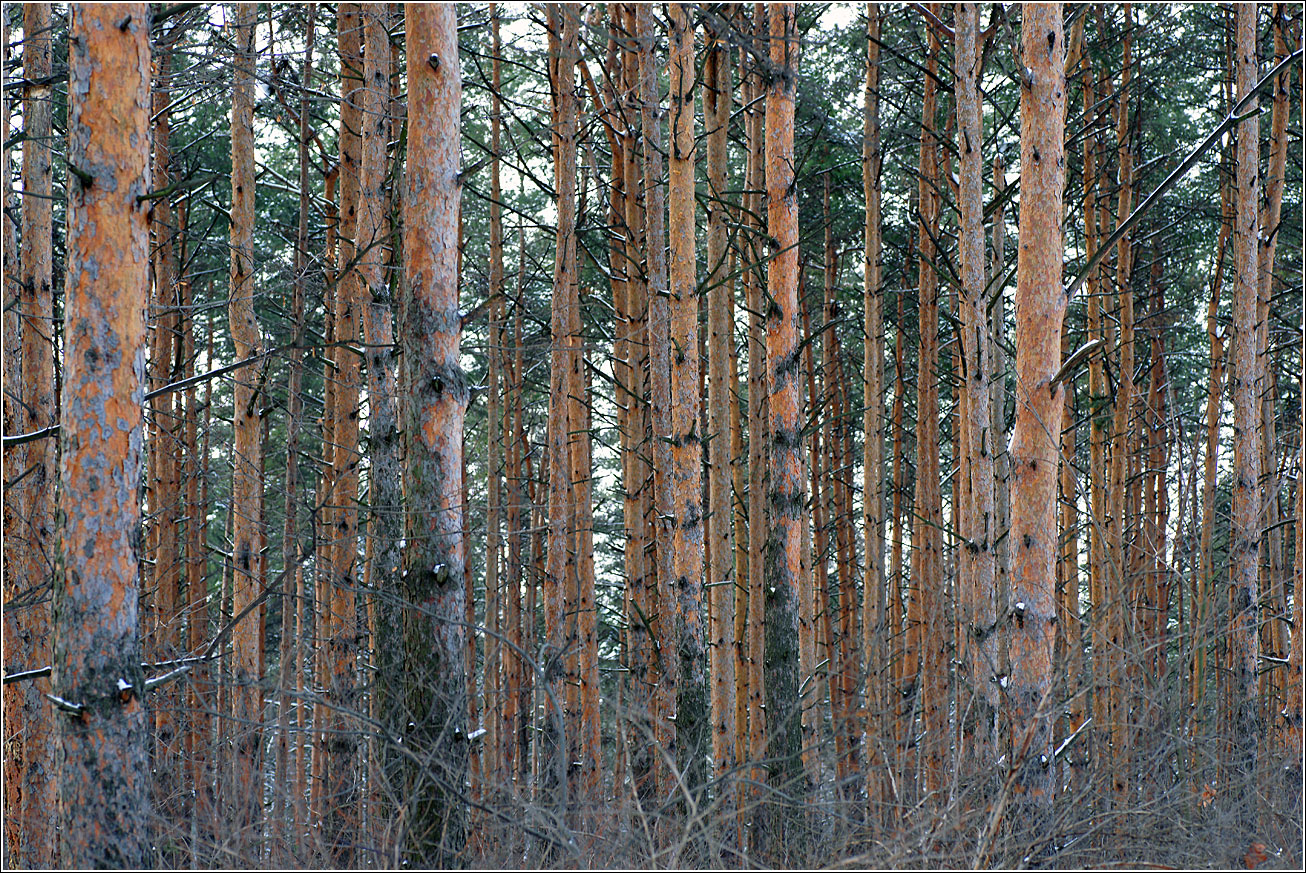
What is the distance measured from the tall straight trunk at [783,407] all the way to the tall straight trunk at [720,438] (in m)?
0.84

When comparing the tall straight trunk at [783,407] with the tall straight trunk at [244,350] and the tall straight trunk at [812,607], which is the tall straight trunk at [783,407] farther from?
the tall straight trunk at [244,350]

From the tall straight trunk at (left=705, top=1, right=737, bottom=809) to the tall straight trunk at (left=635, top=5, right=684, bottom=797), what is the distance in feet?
1.42

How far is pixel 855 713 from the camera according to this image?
403 cm

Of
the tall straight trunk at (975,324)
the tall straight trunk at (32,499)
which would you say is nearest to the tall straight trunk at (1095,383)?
the tall straight trunk at (975,324)

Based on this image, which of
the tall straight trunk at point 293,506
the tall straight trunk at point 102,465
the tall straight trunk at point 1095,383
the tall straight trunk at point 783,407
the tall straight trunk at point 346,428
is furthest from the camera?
the tall straight trunk at point 1095,383

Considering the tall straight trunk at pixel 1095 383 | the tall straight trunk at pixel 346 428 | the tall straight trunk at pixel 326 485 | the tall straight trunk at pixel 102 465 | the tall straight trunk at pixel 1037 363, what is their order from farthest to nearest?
the tall straight trunk at pixel 1095 383 < the tall straight trunk at pixel 326 485 < the tall straight trunk at pixel 346 428 < the tall straight trunk at pixel 1037 363 < the tall straight trunk at pixel 102 465

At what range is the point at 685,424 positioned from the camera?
715 cm

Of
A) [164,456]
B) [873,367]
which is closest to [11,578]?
[164,456]

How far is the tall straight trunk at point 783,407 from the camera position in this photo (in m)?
6.67

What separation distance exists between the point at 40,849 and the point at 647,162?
19.7 ft

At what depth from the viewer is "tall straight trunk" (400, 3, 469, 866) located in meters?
4.88

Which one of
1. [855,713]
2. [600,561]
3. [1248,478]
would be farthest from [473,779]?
[600,561]

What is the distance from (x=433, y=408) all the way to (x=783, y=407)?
2606 millimetres

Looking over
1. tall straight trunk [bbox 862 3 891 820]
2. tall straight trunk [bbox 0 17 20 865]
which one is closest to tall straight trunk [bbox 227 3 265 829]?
tall straight trunk [bbox 0 17 20 865]
